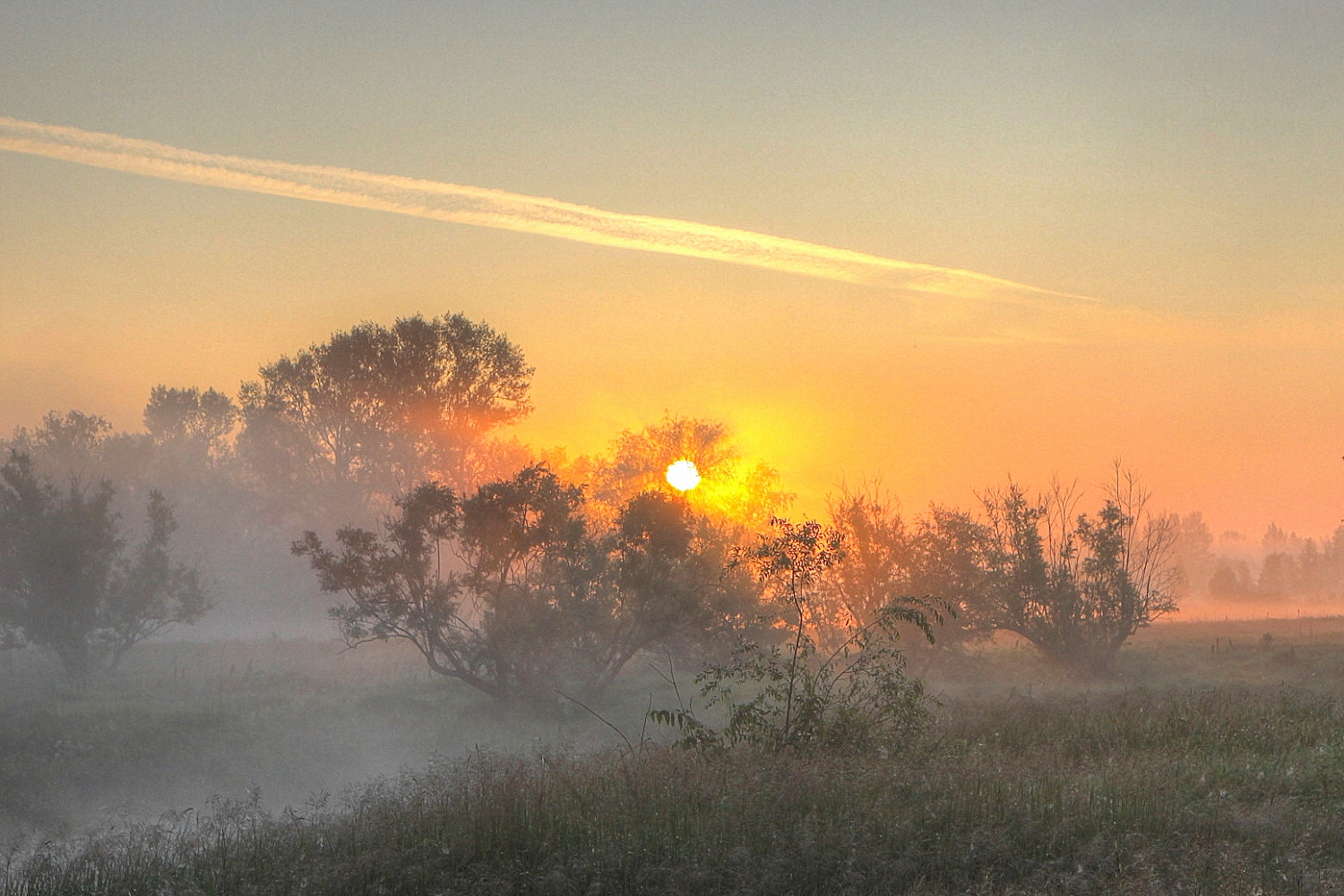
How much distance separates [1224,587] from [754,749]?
145 metres

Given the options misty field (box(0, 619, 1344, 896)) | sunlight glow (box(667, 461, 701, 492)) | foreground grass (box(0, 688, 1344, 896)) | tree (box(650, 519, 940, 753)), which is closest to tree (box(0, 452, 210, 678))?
misty field (box(0, 619, 1344, 896))

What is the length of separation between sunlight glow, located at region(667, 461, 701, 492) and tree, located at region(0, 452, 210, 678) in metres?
32.7

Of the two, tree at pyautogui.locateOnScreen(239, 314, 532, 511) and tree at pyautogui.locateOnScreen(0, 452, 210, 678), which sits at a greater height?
tree at pyautogui.locateOnScreen(239, 314, 532, 511)

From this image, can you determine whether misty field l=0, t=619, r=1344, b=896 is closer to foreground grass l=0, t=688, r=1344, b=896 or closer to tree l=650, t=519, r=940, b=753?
foreground grass l=0, t=688, r=1344, b=896

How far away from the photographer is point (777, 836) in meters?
10.7

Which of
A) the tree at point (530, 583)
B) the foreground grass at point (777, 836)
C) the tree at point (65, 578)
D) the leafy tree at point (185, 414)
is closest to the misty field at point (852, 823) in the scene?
the foreground grass at point (777, 836)

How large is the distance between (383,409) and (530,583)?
28914 millimetres

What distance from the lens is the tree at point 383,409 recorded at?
195 feet

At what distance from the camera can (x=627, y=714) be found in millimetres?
33688

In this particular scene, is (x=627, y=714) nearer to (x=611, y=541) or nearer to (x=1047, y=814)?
(x=611, y=541)

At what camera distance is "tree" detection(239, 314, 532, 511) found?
59.5m

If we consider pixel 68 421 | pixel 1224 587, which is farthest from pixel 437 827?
pixel 1224 587

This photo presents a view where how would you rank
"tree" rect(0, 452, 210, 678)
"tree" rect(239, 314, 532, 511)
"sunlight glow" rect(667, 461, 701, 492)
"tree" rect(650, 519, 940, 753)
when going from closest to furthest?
"tree" rect(650, 519, 940, 753)
"tree" rect(0, 452, 210, 678)
"tree" rect(239, 314, 532, 511)
"sunlight glow" rect(667, 461, 701, 492)

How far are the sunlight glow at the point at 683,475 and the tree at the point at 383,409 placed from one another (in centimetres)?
1066
